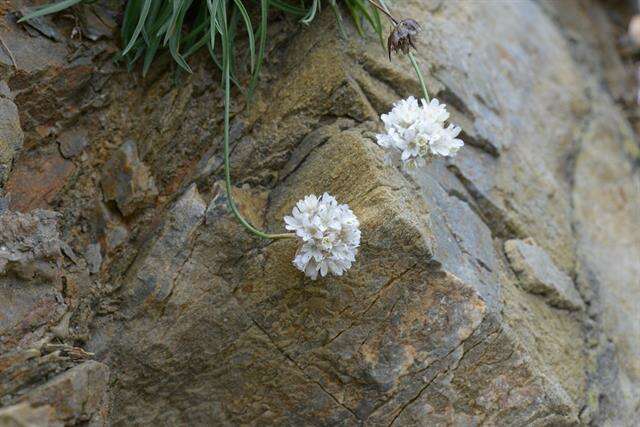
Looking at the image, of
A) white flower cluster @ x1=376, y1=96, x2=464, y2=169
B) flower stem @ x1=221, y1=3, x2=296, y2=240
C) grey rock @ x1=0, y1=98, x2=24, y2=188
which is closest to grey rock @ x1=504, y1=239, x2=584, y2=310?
white flower cluster @ x1=376, y1=96, x2=464, y2=169

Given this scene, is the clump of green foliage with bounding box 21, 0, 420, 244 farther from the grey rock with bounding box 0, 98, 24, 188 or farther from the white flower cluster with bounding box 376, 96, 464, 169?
the grey rock with bounding box 0, 98, 24, 188

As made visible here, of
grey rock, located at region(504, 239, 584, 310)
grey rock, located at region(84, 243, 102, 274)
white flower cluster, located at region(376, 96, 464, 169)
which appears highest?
grey rock, located at region(84, 243, 102, 274)

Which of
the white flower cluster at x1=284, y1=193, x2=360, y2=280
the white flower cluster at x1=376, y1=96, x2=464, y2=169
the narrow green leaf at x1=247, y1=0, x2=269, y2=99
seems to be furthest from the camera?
the narrow green leaf at x1=247, y1=0, x2=269, y2=99

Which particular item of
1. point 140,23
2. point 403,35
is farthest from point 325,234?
point 140,23

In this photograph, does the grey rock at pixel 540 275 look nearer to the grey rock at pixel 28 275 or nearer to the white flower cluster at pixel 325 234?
the white flower cluster at pixel 325 234

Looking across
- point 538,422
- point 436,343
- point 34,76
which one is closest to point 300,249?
point 436,343

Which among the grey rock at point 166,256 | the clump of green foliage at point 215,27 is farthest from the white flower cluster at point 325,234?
the grey rock at point 166,256

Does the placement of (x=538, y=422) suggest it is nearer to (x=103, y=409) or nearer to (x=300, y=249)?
(x=300, y=249)
